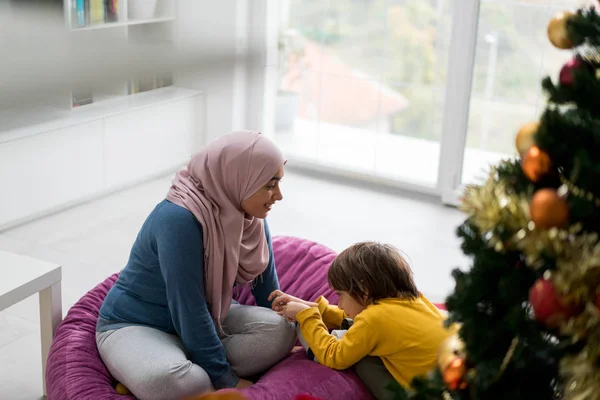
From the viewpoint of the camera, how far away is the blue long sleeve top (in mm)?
1611

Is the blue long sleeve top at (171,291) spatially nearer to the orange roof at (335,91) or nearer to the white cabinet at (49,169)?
the white cabinet at (49,169)

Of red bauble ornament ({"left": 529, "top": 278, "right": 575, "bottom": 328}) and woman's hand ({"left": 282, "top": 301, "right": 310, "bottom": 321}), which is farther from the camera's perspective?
woman's hand ({"left": 282, "top": 301, "right": 310, "bottom": 321})

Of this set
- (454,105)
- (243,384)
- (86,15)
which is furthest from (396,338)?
(454,105)

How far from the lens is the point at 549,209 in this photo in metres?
0.59

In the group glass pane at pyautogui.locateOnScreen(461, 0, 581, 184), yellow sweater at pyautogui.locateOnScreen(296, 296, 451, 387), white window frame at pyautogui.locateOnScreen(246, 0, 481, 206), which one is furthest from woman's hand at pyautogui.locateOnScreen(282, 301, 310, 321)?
glass pane at pyautogui.locateOnScreen(461, 0, 581, 184)

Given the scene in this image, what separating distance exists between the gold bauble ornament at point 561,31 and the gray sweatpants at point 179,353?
3.85ft

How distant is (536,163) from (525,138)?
0.18 feet

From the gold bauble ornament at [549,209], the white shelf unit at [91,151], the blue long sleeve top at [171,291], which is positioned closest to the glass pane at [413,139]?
the white shelf unit at [91,151]

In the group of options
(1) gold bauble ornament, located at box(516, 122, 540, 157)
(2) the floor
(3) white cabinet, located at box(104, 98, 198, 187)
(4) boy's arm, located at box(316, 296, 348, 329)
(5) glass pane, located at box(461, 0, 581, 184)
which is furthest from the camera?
(3) white cabinet, located at box(104, 98, 198, 187)

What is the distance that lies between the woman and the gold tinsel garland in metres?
1.01

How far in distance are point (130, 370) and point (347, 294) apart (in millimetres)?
519

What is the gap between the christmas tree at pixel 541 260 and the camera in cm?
61

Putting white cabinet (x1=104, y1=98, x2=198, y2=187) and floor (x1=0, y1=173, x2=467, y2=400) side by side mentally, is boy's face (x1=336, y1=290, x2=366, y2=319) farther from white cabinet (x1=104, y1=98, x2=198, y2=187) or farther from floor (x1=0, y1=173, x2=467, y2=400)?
white cabinet (x1=104, y1=98, x2=198, y2=187)

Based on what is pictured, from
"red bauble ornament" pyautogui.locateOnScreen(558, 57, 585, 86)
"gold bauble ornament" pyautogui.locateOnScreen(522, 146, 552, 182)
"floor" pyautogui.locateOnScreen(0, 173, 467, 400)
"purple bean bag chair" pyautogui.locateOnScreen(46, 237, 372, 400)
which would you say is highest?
"red bauble ornament" pyautogui.locateOnScreen(558, 57, 585, 86)
